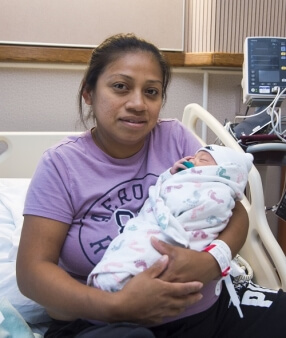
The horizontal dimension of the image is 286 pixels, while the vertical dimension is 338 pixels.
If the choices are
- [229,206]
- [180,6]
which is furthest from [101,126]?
[180,6]

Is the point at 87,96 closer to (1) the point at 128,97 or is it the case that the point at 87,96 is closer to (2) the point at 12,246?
(1) the point at 128,97

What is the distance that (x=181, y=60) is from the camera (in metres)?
2.34

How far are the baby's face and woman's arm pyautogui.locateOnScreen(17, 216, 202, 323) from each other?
0.97ft

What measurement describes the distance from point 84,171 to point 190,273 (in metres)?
0.37

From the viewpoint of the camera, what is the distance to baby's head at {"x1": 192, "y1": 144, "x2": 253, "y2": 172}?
105 centimetres

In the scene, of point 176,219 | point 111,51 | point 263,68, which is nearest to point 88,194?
point 176,219

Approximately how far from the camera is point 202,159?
1.08 m

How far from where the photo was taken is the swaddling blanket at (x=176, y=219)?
89cm

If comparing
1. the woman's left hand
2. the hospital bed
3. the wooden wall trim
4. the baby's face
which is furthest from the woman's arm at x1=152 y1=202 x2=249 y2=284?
the wooden wall trim

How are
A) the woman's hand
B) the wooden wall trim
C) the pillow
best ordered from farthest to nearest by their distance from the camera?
the wooden wall trim → the pillow → the woman's hand

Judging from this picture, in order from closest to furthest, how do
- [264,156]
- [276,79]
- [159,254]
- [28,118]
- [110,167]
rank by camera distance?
Result: [159,254] → [110,167] → [264,156] → [276,79] → [28,118]

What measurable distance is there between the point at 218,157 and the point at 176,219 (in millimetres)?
213

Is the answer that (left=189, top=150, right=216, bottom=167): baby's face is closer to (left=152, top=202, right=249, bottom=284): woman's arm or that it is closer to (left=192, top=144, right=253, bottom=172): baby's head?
(left=192, top=144, right=253, bottom=172): baby's head

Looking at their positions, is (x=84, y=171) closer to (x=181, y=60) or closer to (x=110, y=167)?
(x=110, y=167)
